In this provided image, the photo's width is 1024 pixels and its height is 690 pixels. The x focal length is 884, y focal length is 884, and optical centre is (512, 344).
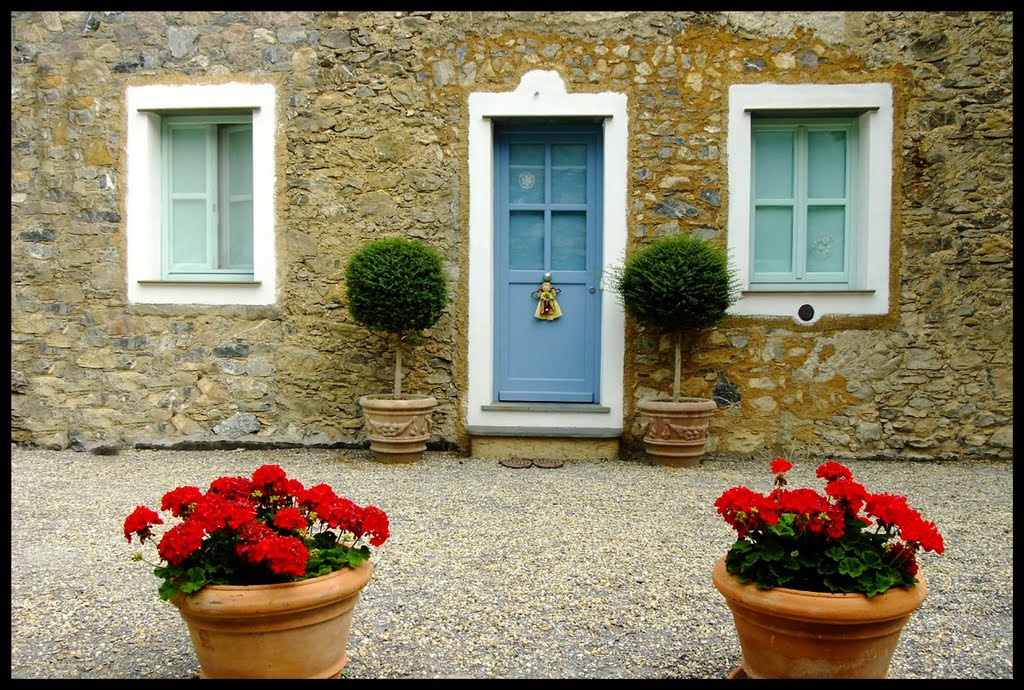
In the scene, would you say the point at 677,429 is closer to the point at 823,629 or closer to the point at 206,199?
the point at 823,629

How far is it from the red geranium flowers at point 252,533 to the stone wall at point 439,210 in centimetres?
376

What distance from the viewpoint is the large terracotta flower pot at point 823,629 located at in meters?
2.16

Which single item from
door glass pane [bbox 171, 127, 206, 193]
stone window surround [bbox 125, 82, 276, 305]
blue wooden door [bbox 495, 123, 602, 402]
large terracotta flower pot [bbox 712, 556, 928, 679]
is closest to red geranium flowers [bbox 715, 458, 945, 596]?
large terracotta flower pot [bbox 712, 556, 928, 679]

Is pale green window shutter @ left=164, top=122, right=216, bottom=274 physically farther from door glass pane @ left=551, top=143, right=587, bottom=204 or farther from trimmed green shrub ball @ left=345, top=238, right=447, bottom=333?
door glass pane @ left=551, top=143, right=587, bottom=204

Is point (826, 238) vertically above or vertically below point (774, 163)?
below

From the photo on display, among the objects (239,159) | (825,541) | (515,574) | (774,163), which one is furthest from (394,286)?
(825,541)

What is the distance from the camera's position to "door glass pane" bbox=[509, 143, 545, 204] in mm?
6352

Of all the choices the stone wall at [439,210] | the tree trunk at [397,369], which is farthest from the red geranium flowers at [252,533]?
the stone wall at [439,210]

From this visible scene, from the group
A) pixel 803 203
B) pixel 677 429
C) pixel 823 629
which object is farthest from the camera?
pixel 803 203

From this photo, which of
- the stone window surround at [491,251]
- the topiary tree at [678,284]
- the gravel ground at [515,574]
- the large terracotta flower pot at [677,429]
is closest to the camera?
the gravel ground at [515,574]

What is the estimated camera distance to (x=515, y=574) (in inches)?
138

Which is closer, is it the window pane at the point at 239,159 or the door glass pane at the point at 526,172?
the door glass pane at the point at 526,172

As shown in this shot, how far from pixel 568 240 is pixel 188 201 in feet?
9.25

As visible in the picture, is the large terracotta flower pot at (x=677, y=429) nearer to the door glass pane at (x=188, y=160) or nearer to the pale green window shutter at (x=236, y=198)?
the pale green window shutter at (x=236, y=198)
